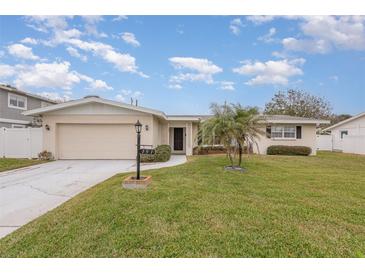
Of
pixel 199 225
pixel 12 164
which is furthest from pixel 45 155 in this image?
pixel 199 225

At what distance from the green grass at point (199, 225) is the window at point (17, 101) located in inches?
614

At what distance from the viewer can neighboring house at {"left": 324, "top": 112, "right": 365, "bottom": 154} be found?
2055cm

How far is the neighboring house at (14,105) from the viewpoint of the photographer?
16641 mm

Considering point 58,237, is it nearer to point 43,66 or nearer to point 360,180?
point 360,180

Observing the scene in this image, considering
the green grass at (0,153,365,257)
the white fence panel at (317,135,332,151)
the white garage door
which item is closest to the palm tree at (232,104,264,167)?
the green grass at (0,153,365,257)

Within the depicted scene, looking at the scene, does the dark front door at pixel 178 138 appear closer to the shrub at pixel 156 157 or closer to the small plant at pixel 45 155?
the shrub at pixel 156 157

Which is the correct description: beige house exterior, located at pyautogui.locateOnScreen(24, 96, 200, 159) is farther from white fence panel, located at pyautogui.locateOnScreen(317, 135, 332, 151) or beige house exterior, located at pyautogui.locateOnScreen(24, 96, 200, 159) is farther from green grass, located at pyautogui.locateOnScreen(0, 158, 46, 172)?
white fence panel, located at pyautogui.locateOnScreen(317, 135, 332, 151)

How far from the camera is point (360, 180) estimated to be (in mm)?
8039

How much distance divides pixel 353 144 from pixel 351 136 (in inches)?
29.9

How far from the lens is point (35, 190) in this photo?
6984mm

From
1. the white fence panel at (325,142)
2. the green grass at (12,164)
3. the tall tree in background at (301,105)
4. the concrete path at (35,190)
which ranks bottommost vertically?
the concrete path at (35,190)

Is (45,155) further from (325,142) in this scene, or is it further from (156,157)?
(325,142)

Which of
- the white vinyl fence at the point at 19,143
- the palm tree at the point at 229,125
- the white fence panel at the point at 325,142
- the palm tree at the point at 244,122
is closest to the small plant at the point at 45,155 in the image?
the white vinyl fence at the point at 19,143
